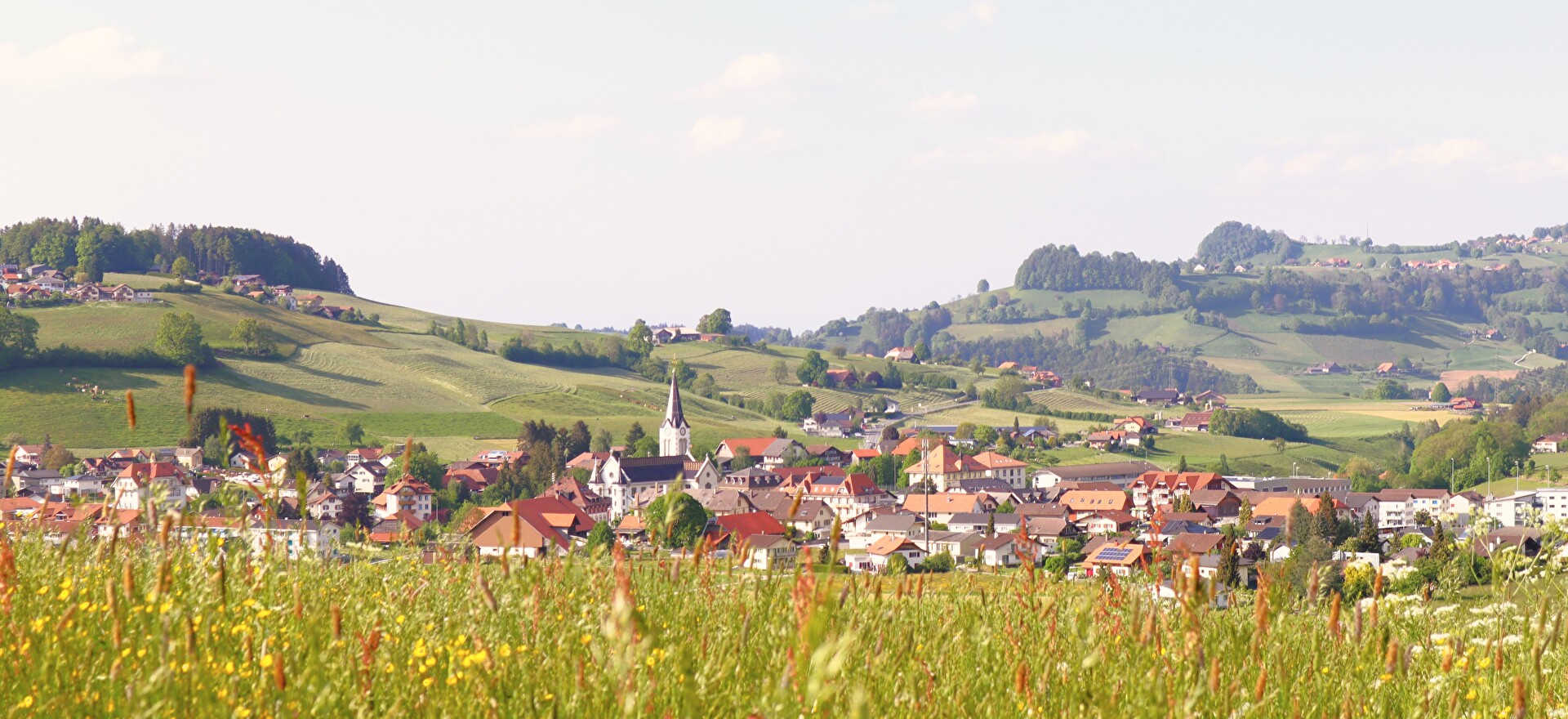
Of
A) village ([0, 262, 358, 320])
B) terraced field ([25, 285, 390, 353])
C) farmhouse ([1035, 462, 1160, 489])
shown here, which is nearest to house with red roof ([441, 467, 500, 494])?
farmhouse ([1035, 462, 1160, 489])

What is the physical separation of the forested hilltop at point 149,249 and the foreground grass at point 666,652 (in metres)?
156

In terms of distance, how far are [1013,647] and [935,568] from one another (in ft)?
135

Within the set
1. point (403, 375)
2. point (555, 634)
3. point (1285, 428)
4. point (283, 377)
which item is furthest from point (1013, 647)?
point (1285, 428)

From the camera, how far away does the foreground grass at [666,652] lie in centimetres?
298

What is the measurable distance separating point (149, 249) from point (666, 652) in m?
182

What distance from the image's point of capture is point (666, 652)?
3938 mm

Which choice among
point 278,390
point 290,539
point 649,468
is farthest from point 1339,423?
point 290,539

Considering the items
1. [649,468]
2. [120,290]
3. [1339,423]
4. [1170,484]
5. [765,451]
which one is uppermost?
[120,290]

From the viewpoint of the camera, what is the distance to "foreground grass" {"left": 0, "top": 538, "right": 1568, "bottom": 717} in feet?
9.77

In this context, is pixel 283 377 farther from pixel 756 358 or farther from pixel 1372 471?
pixel 1372 471

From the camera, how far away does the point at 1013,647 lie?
443 centimetres

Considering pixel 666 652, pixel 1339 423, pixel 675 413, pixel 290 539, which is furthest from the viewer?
pixel 1339 423

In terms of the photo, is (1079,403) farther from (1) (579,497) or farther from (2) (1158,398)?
(1) (579,497)

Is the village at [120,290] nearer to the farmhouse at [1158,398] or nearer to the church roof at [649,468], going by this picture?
the church roof at [649,468]
